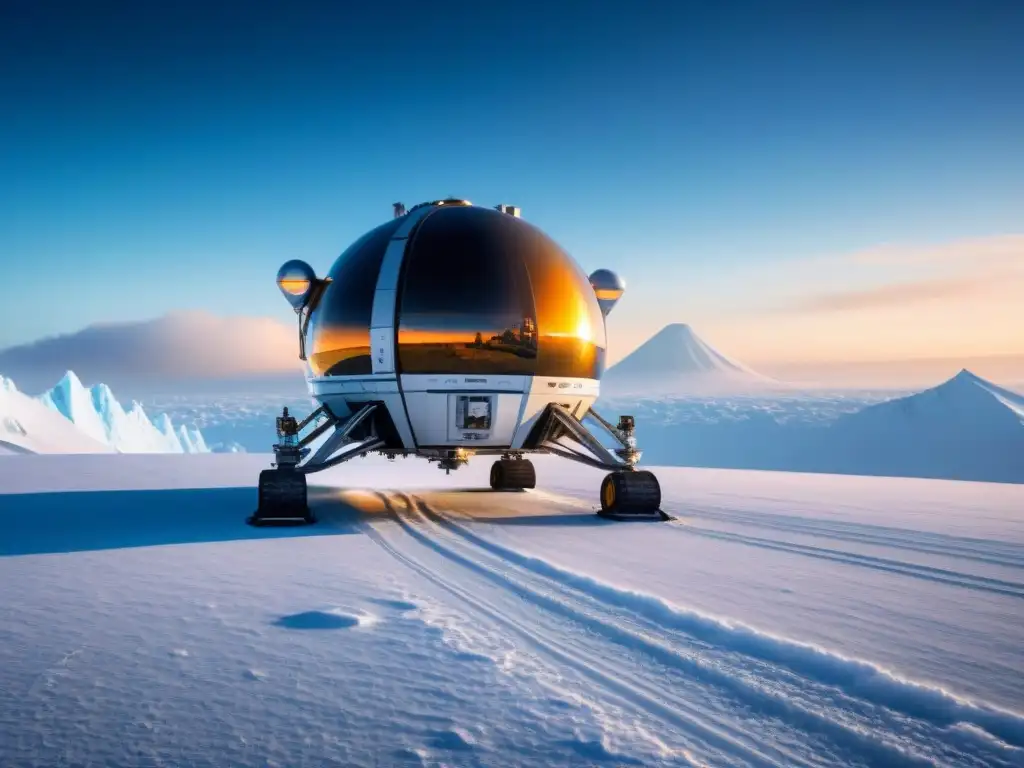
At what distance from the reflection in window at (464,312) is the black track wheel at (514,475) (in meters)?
5.91

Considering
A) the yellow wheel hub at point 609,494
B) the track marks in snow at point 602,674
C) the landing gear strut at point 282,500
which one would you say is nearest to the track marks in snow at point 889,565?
the yellow wheel hub at point 609,494

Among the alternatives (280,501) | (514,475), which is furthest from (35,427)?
(280,501)

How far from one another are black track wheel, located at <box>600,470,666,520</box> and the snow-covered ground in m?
0.86

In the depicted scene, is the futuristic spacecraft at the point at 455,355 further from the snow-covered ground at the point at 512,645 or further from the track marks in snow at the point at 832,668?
the track marks in snow at the point at 832,668

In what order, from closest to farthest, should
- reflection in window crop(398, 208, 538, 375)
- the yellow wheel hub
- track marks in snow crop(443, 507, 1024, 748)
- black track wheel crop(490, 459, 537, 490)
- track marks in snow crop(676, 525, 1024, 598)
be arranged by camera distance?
track marks in snow crop(443, 507, 1024, 748) < track marks in snow crop(676, 525, 1024, 598) < reflection in window crop(398, 208, 538, 375) < the yellow wheel hub < black track wheel crop(490, 459, 537, 490)

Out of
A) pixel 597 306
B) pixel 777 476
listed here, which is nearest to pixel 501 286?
pixel 597 306

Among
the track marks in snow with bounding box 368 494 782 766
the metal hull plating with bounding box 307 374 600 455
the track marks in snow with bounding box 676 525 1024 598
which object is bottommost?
the track marks in snow with bounding box 368 494 782 766

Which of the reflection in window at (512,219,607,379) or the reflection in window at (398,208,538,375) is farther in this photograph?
the reflection in window at (512,219,607,379)

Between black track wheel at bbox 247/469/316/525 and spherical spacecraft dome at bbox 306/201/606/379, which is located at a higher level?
spherical spacecraft dome at bbox 306/201/606/379

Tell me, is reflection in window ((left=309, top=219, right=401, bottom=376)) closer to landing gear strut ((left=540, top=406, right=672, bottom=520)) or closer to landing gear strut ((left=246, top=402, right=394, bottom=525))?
landing gear strut ((left=246, top=402, right=394, bottom=525))

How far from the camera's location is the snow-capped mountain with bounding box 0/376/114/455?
241ft

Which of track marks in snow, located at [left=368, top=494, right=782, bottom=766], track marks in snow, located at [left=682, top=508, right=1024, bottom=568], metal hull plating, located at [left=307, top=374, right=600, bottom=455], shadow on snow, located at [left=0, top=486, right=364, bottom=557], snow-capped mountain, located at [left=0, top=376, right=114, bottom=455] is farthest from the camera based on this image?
snow-capped mountain, located at [left=0, top=376, right=114, bottom=455]

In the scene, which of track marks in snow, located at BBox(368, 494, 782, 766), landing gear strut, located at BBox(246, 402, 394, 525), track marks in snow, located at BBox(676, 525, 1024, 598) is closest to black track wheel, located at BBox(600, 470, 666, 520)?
track marks in snow, located at BBox(676, 525, 1024, 598)

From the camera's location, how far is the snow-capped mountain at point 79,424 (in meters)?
76.2
